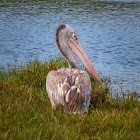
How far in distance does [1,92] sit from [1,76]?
2242mm

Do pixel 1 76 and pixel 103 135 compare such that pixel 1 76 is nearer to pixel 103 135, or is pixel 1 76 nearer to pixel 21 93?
pixel 21 93

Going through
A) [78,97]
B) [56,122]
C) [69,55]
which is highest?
[69,55]

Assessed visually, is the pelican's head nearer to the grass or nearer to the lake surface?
the grass

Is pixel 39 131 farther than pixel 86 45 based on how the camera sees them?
No

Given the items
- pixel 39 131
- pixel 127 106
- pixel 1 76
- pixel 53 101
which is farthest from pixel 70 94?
pixel 1 76

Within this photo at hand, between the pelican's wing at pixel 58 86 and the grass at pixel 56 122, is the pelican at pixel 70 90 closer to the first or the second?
the pelican's wing at pixel 58 86

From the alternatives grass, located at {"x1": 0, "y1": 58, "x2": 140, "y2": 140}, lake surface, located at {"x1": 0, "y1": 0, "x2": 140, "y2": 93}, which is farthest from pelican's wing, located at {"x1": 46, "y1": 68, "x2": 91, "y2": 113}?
lake surface, located at {"x1": 0, "y1": 0, "x2": 140, "y2": 93}

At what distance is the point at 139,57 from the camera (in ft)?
54.5

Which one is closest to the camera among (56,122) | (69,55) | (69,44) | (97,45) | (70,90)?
(56,122)

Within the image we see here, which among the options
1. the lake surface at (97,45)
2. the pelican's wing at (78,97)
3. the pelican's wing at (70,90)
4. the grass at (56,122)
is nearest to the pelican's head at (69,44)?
the pelican's wing at (70,90)

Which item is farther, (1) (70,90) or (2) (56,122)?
(1) (70,90)

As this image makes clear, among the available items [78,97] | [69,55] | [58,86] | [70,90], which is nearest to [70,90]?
[70,90]

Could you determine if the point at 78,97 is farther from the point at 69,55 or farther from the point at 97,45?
the point at 97,45

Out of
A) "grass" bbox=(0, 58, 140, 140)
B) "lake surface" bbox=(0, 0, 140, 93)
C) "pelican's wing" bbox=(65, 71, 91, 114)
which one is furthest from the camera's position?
"lake surface" bbox=(0, 0, 140, 93)
